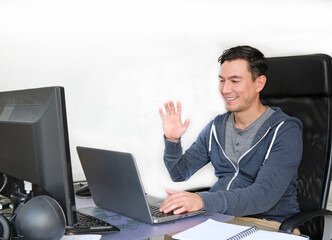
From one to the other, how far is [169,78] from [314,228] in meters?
1.20

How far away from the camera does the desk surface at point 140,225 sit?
1.07 meters

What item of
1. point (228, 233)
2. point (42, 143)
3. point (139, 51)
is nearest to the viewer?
point (42, 143)

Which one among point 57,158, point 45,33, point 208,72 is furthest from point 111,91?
point 57,158

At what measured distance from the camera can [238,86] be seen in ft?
5.90

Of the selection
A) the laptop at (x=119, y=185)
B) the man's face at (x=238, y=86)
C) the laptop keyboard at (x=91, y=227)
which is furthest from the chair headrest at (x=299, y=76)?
the laptop keyboard at (x=91, y=227)

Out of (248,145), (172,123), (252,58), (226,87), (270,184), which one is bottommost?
(270,184)

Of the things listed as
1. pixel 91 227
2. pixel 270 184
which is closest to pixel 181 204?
pixel 91 227

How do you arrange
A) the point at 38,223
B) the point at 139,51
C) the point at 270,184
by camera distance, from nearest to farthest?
1. the point at 38,223
2. the point at 270,184
3. the point at 139,51

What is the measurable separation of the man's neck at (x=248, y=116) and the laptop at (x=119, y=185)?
643 millimetres

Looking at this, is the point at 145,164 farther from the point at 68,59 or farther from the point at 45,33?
the point at 45,33

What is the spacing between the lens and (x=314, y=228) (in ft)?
5.39

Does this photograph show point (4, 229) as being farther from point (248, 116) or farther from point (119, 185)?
point (248, 116)

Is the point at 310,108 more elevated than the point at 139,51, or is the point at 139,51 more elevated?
the point at 139,51

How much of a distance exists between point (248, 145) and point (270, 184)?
26cm
